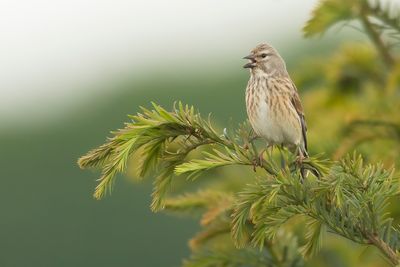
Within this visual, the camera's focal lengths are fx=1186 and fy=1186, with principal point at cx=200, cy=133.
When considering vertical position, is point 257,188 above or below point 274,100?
above

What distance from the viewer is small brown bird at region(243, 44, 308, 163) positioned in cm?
616

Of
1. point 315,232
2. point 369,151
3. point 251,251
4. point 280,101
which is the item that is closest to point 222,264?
point 251,251

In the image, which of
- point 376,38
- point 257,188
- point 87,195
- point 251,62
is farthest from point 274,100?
point 87,195

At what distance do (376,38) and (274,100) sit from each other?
0.67m

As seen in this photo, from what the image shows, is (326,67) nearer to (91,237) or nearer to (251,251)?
(251,251)

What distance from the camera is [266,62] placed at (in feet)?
21.5

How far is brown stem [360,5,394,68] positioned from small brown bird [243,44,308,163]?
0.57 m

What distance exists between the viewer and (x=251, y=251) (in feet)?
15.8

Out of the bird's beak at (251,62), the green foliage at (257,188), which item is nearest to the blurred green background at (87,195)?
the bird's beak at (251,62)

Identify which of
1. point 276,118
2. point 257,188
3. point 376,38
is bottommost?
point 276,118

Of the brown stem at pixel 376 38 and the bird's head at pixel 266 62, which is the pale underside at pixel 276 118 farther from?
the brown stem at pixel 376 38

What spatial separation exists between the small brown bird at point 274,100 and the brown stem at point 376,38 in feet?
1.88

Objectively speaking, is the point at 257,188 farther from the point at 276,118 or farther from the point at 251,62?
the point at 251,62

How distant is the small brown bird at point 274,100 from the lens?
6.16 m
